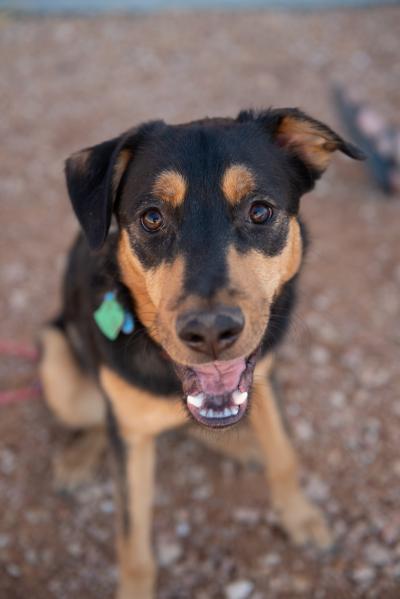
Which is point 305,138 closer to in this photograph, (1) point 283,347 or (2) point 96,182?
(2) point 96,182

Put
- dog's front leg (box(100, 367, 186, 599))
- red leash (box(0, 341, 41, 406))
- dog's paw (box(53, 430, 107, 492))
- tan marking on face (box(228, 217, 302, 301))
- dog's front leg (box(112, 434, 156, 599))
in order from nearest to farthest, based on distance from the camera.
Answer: tan marking on face (box(228, 217, 302, 301))
dog's front leg (box(100, 367, 186, 599))
dog's front leg (box(112, 434, 156, 599))
dog's paw (box(53, 430, 107, 492))
red leash (box(0, 341, 41, 406))

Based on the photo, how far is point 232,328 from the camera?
2232mm

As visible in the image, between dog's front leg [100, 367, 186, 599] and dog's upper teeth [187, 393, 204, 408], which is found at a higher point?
dog's upper teeth [187, 393, 204, 408]

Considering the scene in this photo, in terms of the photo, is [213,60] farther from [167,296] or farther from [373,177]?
[167,296]

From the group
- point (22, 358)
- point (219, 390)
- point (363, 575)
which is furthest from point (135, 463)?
point (22, 358)

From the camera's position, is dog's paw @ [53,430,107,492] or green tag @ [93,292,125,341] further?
dog's paw @ [53,430,107,492]

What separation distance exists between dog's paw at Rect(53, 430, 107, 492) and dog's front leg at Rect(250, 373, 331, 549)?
1.26 metres

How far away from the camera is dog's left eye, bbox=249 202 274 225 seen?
2.63m

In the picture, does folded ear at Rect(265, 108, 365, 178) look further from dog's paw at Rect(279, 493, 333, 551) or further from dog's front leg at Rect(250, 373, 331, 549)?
dog's paw at Rect(279, 493, 333, 551)

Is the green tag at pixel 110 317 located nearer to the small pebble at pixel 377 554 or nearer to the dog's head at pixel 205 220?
the dog's head at pixel 205 220

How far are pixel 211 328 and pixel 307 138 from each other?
123 cm

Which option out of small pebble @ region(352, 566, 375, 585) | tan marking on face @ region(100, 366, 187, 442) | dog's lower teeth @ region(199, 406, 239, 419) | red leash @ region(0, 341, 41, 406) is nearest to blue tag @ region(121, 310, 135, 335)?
tan marking on face @ region(100, 366, 187, 442)

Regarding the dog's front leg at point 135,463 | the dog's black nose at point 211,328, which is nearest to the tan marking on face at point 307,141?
the dog's black nose at point 211,328

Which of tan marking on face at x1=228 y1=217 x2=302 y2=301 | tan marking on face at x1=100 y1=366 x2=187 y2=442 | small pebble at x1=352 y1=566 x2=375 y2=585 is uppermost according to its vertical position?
tan marking on face at x1=228 y1=217 x2=302 y2=301
